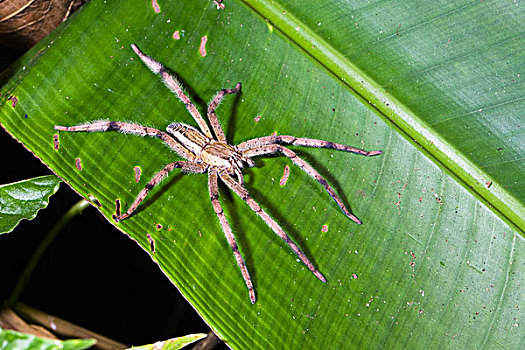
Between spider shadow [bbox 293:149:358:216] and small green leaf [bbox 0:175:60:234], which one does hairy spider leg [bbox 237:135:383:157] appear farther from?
small green leaf [bbox 0:175:60:234]

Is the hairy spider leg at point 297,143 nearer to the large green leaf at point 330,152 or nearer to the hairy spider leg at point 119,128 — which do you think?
the large green leaf at point 330,152

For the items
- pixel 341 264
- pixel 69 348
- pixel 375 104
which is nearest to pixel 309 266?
pixel 341 264

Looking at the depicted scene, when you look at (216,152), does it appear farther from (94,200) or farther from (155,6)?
(155,6)

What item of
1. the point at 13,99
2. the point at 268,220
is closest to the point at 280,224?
the point at 268,220

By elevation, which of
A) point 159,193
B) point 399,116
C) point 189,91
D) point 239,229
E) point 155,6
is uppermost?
point 155,6

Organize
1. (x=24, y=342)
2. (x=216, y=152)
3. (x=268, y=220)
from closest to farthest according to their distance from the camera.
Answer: (x=24, y=342) → (x=268, y=220) → (x=216, y=152)

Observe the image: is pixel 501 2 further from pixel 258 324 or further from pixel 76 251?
pixel 76 251

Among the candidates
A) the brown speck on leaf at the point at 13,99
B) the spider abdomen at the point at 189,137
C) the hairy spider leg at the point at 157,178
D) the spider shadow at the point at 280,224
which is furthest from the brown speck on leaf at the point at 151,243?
the brown speck on leaf at the point at 13,99
